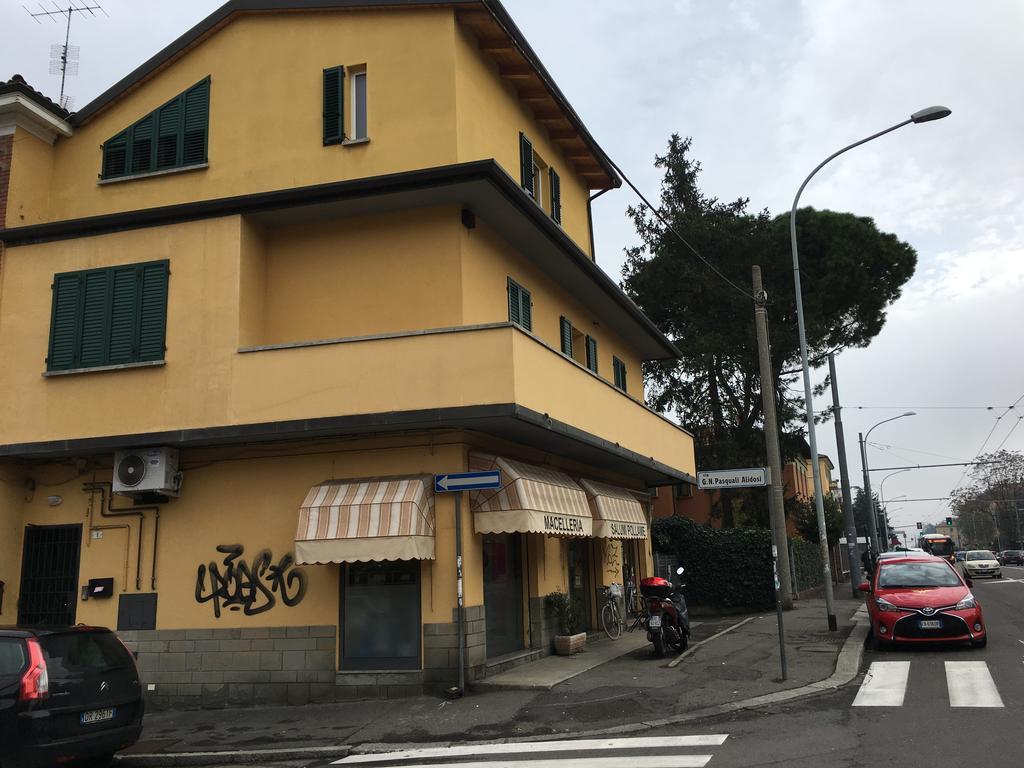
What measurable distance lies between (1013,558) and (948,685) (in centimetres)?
6862

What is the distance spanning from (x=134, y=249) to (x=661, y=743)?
10707 mm

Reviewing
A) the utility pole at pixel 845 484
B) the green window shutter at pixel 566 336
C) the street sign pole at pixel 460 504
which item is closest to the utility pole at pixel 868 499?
the utility pole at pixel 845 484

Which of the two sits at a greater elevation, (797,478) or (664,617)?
(797,478)

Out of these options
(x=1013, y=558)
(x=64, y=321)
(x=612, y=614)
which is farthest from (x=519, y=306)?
(x=1013, y=558)

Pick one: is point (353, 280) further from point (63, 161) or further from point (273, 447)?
point (63, 161)

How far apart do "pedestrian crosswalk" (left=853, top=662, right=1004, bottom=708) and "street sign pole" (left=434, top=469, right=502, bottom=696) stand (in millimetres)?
4919

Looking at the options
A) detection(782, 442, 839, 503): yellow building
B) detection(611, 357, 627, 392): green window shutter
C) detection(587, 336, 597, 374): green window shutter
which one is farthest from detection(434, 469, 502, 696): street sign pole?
detection(782, 442, 839, 503): yellow building

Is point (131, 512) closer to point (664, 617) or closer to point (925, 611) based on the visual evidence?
point (664, 617)

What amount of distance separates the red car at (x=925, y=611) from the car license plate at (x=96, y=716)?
11466mm

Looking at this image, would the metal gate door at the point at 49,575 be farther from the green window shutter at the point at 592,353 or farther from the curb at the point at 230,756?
the green window shutter at the point at 592,353

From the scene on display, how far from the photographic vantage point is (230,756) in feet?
29.5

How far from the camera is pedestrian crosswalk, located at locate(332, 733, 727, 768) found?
24.6ft

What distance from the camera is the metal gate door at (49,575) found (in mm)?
12820

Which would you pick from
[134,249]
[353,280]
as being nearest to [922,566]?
[353,280]
